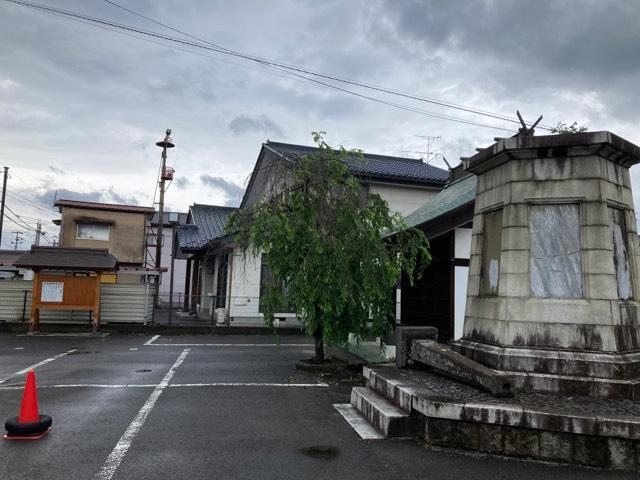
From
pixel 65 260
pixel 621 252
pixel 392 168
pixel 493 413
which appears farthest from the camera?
pixel 392 168

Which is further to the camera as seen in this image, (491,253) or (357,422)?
(491,253)

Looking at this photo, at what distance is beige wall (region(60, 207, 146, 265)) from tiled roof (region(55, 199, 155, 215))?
0.74 ft

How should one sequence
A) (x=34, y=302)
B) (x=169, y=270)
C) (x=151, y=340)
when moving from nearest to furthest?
(x=151, y=340), (x=34, y=302), (x=169, y=270)

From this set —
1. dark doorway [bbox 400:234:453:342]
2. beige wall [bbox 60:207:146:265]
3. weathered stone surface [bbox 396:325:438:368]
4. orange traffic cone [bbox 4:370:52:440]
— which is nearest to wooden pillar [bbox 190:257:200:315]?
beige wall [bbox 60:207:146:265]

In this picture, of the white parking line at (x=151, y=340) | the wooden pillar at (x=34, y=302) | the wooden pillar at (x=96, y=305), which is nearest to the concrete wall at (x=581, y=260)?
the white parking line at (x=151, y=340)

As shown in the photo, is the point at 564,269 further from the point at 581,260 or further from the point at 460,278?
the point at 460,278

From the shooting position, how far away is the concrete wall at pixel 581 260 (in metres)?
5.47

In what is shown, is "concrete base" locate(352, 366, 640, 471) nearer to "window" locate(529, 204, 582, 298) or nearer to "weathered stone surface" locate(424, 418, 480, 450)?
"weathered stone surface" locate(424, 418, 480, 450)

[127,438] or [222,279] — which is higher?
[222,279]

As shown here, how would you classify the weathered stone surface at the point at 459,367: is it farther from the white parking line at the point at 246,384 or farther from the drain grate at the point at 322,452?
the white parking line at the point at 246,384

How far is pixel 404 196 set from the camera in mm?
19297

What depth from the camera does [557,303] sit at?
18.5 ft

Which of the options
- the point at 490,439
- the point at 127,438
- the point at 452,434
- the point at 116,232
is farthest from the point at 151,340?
the point at 116,232

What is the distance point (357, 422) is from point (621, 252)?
404 centimetres
